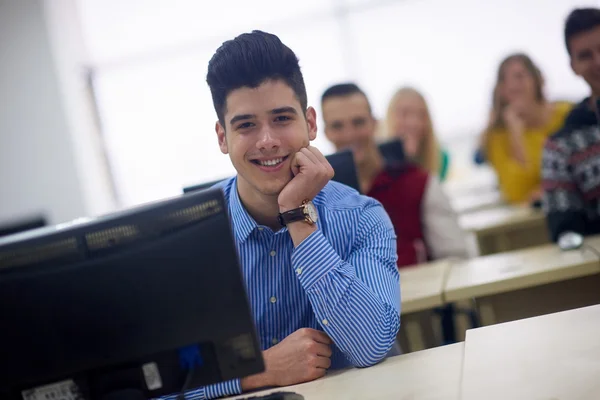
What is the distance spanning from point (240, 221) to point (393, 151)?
5.41ft

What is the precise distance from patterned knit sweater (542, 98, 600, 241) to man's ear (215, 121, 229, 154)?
1383mm

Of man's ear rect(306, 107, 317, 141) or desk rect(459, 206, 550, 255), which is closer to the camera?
→ man's ear rect(306, 107, 317, 141)

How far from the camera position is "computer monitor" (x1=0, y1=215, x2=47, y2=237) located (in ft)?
8.70

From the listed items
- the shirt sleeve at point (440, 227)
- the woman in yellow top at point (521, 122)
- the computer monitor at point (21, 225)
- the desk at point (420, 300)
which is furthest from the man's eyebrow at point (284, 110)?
the woman in yellow top at point (521, 122)

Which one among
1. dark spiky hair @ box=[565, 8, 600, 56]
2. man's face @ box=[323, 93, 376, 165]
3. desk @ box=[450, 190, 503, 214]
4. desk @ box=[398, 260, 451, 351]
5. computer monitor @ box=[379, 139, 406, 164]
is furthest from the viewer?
desk @ box=[450, 190, 503, 214]

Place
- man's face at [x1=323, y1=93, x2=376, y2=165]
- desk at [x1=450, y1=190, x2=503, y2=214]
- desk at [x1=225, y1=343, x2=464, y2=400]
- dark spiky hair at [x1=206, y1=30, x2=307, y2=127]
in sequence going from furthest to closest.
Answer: desk at [x1=450, y1=190, x2=503, y2=214]
man's face at [x1=323, y1=93, x2=376, y2=165]
dark spiky hair at [x1=206, y1=30, x2=307, y2=127]
desk at [x1=225, y1=343, x2=464, y2=400]

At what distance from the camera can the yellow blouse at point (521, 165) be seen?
13.7 ft

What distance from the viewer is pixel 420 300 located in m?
2.19

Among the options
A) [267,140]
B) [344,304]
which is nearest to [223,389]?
[344,304]

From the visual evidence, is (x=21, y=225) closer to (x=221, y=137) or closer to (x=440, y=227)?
(x=221, y=137)

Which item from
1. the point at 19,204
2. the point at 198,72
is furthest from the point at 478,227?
the point at 19,204

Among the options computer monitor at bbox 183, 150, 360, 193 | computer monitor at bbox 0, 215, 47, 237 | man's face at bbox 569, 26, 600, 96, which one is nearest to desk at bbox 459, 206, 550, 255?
man's face at bbox 569, 26, 600, 96

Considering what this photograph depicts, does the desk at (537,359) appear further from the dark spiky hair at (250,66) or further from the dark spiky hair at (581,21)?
the dark spiky hair at (581,21)

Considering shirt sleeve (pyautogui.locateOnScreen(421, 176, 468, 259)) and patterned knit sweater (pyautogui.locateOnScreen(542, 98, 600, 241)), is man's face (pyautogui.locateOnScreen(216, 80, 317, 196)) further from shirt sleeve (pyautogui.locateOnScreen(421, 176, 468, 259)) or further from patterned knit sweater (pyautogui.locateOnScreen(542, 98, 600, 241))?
shirt sleeve (pyautogui.locateOnScreen(421, 176, 468, 259))
